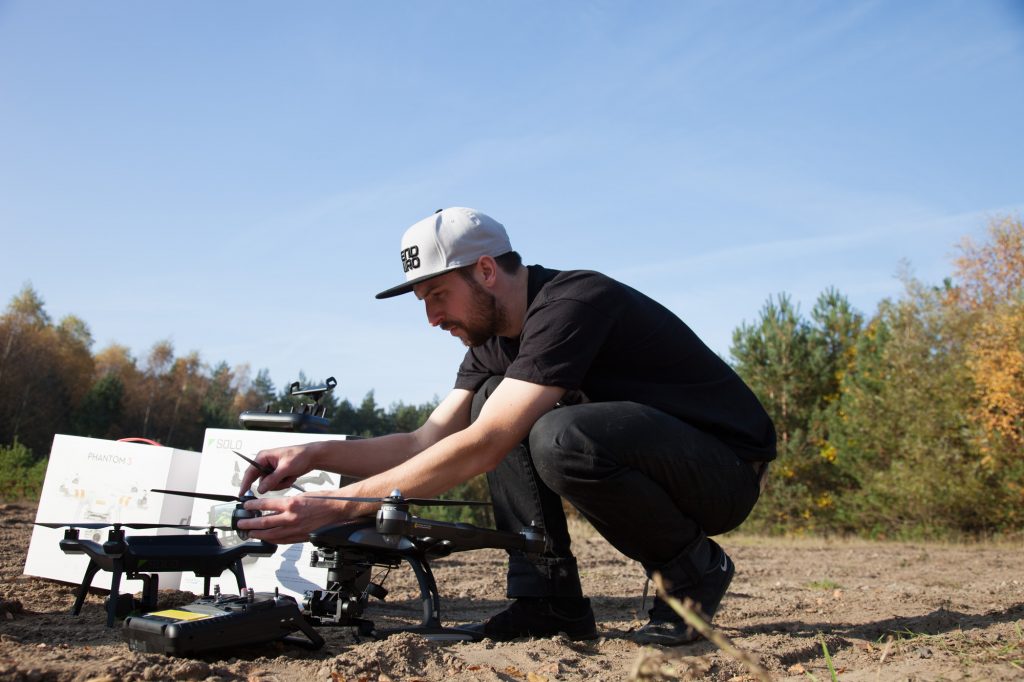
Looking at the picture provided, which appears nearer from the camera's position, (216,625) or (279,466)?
(216,625)

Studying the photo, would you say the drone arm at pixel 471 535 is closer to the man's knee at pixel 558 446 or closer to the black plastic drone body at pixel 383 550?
the black plastic drone body at pixel 383 550

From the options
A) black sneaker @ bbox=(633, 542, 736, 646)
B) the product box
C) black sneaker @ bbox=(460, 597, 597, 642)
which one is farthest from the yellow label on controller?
the product box

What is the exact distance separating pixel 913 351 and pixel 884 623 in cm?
2459

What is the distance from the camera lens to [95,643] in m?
2.53

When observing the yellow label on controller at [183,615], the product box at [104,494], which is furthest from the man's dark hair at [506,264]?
the product box at [104,494]

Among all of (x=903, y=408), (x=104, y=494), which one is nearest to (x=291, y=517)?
(x=104, y=494)

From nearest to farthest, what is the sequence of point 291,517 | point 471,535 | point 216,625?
point 216,625, point 291,517, point 471,535

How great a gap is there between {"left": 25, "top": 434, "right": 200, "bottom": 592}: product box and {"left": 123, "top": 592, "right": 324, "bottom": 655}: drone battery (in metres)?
1.72

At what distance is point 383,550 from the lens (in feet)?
8.68

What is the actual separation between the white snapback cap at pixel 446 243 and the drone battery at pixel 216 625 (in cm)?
125

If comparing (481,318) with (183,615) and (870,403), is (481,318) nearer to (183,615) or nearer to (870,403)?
(183,615)

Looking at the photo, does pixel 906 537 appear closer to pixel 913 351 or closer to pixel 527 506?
pixel 913 351

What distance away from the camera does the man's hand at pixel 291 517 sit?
2.42 meters

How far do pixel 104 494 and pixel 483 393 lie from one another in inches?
89.4
